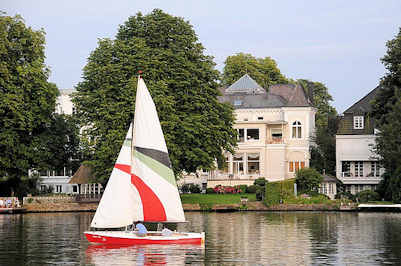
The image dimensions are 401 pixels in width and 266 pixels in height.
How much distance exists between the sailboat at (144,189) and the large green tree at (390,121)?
37492 millimetres

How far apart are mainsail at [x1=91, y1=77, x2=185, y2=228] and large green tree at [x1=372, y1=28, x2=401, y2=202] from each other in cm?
→ 3748

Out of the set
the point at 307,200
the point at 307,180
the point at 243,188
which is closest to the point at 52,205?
the point at 243,188

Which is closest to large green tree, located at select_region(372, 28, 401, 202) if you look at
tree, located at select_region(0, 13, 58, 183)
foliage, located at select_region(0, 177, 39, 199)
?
tree, located at select_region(0, 13, 58, 183)

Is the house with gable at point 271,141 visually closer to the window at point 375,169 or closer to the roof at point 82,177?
the window at point 375,169

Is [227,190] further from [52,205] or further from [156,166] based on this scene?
[156,166]

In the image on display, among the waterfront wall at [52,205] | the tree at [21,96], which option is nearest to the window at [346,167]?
the waterfront wall at [52,205]

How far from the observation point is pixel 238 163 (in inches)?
3930

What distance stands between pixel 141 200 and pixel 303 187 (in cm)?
4109

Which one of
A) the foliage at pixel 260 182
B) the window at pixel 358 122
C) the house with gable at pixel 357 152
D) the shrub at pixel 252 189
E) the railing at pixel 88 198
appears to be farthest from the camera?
the window at pixel 358 122

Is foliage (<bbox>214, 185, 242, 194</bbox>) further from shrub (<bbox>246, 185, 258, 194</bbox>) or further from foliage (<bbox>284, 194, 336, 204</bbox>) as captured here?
foliage (<bbox>284, 194, 336, 204</bbox>)

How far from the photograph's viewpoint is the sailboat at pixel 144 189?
41.4 meters

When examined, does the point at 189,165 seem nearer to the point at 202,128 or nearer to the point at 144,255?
the point at 202,128

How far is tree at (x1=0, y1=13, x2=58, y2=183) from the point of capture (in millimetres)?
75500

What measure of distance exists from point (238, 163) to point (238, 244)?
187 feet
